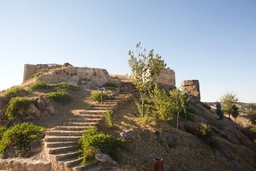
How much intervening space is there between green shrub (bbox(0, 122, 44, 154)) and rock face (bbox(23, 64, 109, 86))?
43.6 ft

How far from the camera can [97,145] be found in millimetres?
8438

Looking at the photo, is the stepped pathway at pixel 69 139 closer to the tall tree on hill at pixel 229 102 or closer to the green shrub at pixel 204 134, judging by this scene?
the green shrub at pixel 204 134

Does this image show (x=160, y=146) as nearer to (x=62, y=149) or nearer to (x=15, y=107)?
(x=62, y=149)

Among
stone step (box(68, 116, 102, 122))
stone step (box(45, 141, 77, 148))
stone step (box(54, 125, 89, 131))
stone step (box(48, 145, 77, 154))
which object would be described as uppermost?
stone step (box(68, 116, 102, 122))

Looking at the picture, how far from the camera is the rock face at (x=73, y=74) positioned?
77.0ft

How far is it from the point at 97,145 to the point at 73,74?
17.5 metres

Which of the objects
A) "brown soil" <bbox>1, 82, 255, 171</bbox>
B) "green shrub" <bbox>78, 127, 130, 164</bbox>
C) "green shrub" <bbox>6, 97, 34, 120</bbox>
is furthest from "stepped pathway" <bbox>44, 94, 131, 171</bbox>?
"green shrub" <bbox>6, 97, 34, 120</bbox>

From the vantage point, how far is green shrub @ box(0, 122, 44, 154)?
359 inches

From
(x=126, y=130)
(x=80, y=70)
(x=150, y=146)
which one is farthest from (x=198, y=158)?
(x=80, y=70)

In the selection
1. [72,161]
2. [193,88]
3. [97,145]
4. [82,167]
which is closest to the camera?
[82,167]

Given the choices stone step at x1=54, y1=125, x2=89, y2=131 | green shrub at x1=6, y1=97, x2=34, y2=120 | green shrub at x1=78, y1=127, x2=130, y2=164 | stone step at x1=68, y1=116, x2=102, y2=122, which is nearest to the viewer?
green shrub at x1=78, y1=127, x2=130, y2=164

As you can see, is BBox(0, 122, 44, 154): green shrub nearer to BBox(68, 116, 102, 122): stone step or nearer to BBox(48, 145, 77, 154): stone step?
BBox(48, 145, 77, 154): stone step

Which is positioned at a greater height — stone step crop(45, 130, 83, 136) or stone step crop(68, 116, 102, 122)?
stone step crop(68, 116, 102, 122)

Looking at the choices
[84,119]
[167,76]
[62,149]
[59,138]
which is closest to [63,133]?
[59,138]
